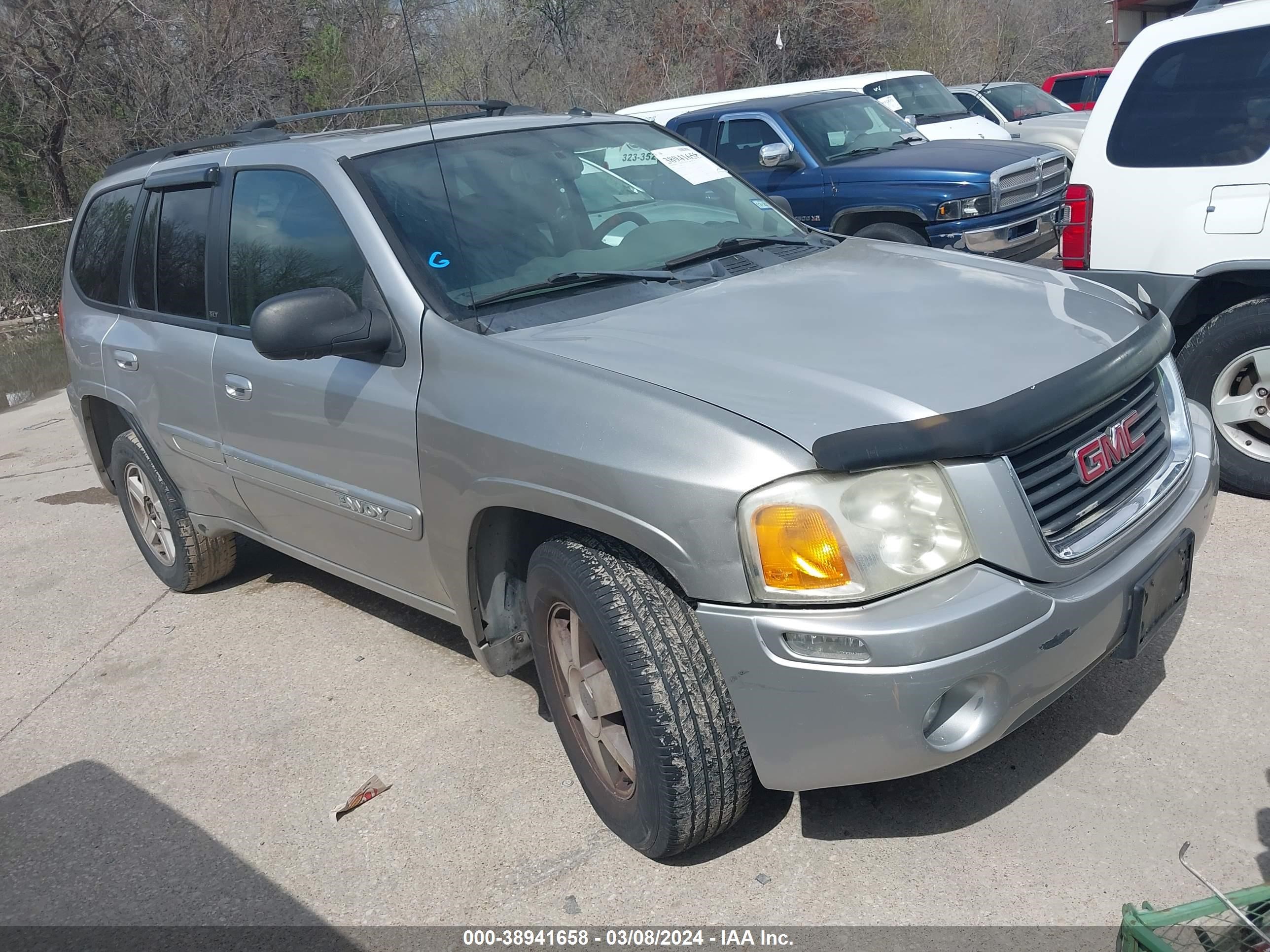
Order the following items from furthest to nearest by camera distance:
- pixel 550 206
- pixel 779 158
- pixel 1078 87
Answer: pixel 1078 87, pixel 779 158, pixel 550 206

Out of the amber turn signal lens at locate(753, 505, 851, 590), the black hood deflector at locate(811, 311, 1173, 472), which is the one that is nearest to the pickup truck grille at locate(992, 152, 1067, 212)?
the black hood deflector at locate(811, 311, 1173, 472)

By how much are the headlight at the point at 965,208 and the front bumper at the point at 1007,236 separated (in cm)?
6

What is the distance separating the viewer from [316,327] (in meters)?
3.08

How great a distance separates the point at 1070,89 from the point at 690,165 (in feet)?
65.8

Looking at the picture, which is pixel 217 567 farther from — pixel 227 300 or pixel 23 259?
pixel 23 259

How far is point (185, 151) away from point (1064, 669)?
3859mm

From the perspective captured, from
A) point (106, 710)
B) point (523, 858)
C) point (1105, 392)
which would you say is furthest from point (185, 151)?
point (1105, 392)

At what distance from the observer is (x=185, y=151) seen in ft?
15.1

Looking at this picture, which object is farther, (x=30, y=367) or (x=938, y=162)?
(x=30, y=367)

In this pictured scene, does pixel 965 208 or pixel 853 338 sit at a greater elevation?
pixel 853 338

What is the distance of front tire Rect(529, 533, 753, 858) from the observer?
2598mm

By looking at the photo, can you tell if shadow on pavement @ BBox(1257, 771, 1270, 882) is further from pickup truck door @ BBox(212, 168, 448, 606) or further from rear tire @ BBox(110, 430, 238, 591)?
rear tire @ BBox(110, 430, 238, 591)

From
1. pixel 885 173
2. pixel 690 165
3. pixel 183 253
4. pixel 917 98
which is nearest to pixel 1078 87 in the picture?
pixel 917 98

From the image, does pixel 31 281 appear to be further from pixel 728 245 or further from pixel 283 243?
pixel 728 245
